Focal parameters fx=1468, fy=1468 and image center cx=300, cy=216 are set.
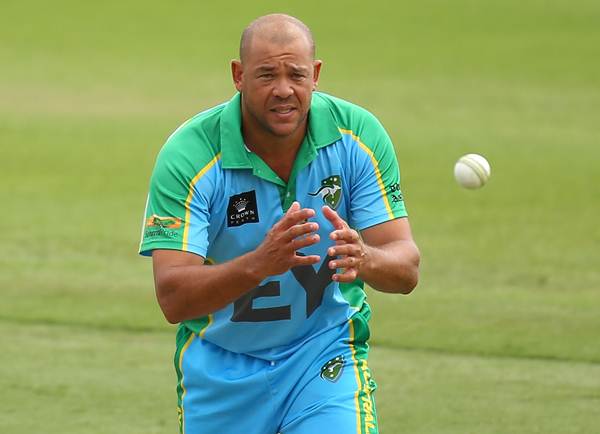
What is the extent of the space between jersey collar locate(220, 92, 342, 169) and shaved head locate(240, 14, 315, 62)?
0.29 m

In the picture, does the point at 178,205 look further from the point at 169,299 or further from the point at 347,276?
the point at 347,276

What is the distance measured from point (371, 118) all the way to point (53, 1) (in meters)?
27.4

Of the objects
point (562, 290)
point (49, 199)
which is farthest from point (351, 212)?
point (49, 199)

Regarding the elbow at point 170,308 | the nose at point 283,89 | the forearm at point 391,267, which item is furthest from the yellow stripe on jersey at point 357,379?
the nose at point 283,89

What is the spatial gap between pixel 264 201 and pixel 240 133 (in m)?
0.31

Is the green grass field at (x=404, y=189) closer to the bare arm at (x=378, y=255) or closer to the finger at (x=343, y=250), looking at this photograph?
the bare arm at (x=378, y=255)

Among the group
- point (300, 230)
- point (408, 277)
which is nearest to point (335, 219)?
point (300, 230)

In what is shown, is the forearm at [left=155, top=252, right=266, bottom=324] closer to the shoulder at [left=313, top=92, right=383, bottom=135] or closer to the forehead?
the forehead

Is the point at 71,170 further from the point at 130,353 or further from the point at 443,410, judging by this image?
the point at 443,410

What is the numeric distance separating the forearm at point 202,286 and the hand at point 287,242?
0.22 feet

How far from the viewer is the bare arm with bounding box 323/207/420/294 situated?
18.3 feet

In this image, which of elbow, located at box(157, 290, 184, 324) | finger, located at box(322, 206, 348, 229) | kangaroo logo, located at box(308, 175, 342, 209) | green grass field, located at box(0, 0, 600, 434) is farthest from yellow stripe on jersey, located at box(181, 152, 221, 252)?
green grass field, located at box(0, 0, 600, 434)

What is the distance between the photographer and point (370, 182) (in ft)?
20.7

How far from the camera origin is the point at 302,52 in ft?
19.6
